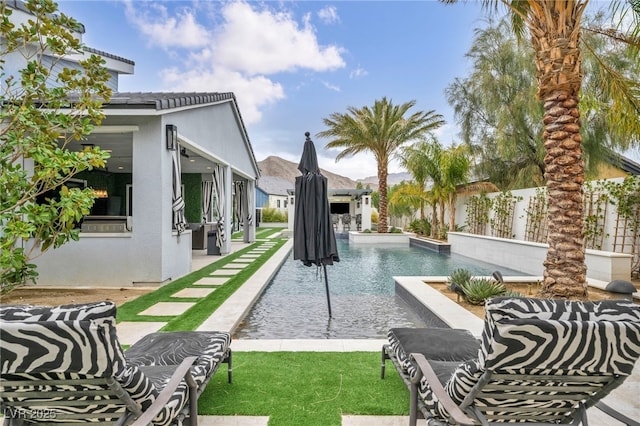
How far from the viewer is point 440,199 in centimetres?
1762

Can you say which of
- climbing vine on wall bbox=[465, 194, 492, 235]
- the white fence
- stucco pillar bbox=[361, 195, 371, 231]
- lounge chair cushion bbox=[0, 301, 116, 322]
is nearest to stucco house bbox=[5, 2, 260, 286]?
lounge chair cushion bbox=[0, 301, 116, 322]

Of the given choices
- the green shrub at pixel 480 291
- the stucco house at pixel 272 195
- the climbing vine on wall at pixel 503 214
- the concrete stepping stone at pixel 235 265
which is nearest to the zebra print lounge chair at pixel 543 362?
the green shrub at pixel 480 291

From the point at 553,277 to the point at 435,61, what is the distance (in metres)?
15.1

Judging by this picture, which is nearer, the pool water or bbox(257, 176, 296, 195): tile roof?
the pool water

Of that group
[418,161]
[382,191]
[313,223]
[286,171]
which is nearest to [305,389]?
[313,223]

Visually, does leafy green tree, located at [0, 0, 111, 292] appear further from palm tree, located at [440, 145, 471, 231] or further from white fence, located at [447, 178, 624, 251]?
palm tree, located at [440, 145, 471, 231]

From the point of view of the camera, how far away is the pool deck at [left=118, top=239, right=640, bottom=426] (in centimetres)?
260

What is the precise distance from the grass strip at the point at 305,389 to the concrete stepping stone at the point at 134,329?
4.73 ft

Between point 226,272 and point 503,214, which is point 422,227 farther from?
point 226,272

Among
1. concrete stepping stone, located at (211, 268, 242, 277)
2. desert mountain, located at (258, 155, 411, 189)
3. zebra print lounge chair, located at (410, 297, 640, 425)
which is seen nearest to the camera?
zebra print lounge chair, located at (410, 297, 640, 425)

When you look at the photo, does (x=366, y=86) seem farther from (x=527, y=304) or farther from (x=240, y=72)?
(x=527, y=304)

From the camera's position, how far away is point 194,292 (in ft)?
22.3

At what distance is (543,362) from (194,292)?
6250 millimetres

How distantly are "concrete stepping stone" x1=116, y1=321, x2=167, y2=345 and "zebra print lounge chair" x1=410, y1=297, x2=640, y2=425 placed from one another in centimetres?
373
